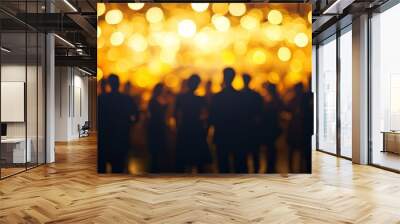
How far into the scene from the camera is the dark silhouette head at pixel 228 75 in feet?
21.7

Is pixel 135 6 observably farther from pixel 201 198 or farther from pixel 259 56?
pixel 201 198

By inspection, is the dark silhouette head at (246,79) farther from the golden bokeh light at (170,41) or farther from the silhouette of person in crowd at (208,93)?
the golden bokeh light at (170,41)

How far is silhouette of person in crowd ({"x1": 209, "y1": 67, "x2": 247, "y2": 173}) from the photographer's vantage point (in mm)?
6660

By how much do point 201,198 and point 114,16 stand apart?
3.45m

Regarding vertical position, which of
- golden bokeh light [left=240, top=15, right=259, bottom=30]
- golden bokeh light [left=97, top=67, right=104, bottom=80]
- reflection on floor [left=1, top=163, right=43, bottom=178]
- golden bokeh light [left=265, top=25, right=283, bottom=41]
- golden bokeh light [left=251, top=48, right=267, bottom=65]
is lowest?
reflection on floor [left=1, top=163, right=43, bottom=178]

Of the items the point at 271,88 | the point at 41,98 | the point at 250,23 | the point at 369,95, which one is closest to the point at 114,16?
the point at 250,23

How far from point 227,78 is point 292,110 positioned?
3.98 feet

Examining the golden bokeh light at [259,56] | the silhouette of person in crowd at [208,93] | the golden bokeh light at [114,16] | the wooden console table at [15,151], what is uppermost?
the golden bokeh light at [114,16]

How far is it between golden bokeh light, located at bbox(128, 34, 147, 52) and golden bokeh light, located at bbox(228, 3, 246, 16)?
5.01 ft

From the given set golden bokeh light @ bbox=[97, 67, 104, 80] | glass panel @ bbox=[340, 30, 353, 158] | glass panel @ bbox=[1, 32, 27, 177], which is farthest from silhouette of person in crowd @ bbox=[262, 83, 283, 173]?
glass panel @ bbox=[1, 32, 27, 177]

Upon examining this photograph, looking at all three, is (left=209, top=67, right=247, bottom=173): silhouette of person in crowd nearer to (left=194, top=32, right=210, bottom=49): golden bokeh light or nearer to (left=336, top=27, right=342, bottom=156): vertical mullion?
(left=194, top=32, right=210, bottom=49): golden bokeh light

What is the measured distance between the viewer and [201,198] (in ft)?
16.2

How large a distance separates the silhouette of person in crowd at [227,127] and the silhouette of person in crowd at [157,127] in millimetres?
814

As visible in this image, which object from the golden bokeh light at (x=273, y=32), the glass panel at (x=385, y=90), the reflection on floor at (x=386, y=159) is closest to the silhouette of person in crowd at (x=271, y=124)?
the golden bokeh light at (x=273, y=32)
